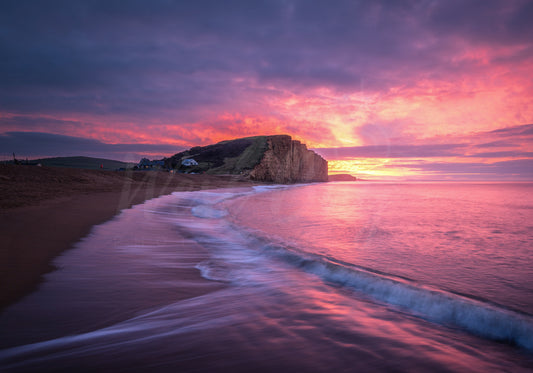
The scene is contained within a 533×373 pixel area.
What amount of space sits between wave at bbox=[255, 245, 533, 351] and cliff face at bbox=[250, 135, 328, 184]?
56.4m

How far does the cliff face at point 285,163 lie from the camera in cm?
6638

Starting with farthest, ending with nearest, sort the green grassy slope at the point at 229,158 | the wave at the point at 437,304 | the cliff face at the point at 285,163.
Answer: the cliff face at the point at 285,163, the green grassy slope at the point at 229,158, the wave at the point at 437,304

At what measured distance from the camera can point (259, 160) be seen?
214 feet

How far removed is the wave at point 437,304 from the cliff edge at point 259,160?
56.0m

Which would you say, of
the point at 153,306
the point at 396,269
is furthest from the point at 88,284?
the point at 396,269

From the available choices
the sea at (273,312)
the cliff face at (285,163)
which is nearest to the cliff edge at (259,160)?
the cliff face at (285,163)

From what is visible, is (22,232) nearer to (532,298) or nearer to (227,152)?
(532,298)

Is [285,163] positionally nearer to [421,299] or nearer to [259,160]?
[259,160]

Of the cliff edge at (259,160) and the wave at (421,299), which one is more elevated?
the cliff edge at (259,160)

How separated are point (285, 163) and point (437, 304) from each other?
2930 inches

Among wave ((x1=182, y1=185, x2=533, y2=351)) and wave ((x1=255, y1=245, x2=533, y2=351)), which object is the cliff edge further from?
wave ((x1=255, y1=245, x2=533, y2=351))

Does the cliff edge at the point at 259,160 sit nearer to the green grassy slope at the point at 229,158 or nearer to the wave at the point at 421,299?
the green grassy slope at the point at 229,158

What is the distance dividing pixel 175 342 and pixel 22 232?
5276mm

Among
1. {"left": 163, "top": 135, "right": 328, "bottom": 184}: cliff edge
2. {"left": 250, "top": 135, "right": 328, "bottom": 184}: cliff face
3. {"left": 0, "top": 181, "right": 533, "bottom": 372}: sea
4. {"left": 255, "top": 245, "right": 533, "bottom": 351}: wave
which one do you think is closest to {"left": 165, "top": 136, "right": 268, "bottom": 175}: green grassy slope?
{"left": 163, "top": 135, "right": 328, "bottom": 184}: cliff edge
